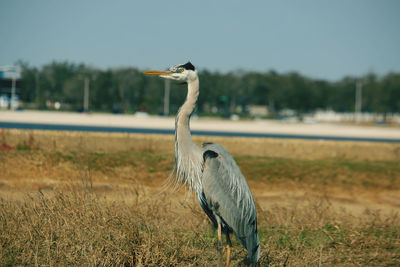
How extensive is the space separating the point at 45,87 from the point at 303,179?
72416 mm

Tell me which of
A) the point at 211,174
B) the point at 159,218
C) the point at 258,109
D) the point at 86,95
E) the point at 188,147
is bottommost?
the point at 159,218

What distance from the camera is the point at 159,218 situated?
7695mm

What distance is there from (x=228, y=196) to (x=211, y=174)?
0.36 meters

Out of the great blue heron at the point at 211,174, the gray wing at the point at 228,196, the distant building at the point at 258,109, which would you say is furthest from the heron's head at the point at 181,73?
the distant building at the point at 258,109

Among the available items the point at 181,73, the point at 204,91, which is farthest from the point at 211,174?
the point at 204,91

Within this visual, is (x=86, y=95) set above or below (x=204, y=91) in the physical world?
below

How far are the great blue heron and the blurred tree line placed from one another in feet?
228

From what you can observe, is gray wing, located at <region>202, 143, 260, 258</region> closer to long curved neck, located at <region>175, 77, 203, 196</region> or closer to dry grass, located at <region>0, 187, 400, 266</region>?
long curved neck, located at <region>175, 77, 203, 196</region>

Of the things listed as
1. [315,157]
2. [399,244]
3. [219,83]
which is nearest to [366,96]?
[219,83]

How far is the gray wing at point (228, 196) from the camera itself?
17.3 ft

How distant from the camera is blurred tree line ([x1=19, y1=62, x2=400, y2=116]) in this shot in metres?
78.1

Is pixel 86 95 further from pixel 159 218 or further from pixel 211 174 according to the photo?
pixel 211 174

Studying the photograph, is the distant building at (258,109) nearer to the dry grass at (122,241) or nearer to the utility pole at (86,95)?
the utility pole at (86,95)

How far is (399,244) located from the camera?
7215 millimetres
